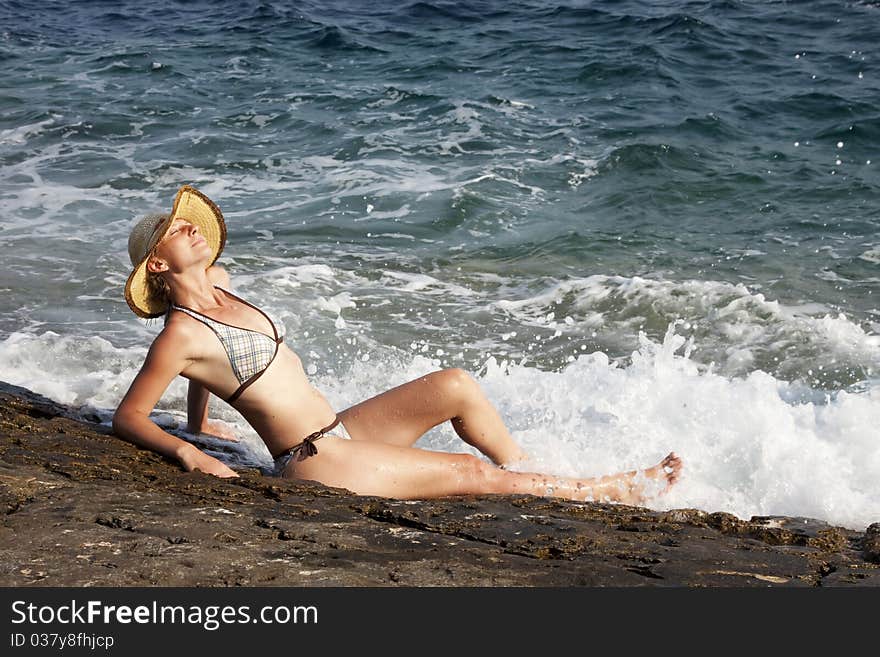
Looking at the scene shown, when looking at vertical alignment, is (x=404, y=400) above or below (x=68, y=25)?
below

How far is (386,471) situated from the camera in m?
4.29

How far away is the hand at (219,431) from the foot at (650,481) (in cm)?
185

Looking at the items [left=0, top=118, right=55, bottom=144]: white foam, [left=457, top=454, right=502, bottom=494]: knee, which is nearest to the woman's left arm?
[left=457, top=454, right=502, bottom=494]: knee

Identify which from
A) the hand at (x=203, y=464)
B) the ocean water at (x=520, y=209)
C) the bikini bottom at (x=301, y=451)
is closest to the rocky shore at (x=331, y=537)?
the hand at (x=203, y=464)

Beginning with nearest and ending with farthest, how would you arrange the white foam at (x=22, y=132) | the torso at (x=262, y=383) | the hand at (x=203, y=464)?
the hand at (x=203, y=464) → the torso at (x=262, y=383) → the white foam at (x=22, y=132)

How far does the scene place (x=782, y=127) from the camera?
1211 cm

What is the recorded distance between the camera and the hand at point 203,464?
4055 mm

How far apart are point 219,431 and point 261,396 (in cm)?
83

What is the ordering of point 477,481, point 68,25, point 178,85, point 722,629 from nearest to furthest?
point 722,629 → point 477,481 → point 178,85 → point 68,25

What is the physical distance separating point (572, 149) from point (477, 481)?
26.2ft

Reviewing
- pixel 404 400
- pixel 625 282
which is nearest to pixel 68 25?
pixel 625 282

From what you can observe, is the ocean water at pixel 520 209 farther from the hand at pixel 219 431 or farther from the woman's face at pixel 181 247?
the woman's face at pixel 181 247

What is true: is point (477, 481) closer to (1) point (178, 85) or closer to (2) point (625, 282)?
(2) point (625, 282)

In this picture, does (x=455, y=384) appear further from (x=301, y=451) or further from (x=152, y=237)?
(x=152, y=237)
